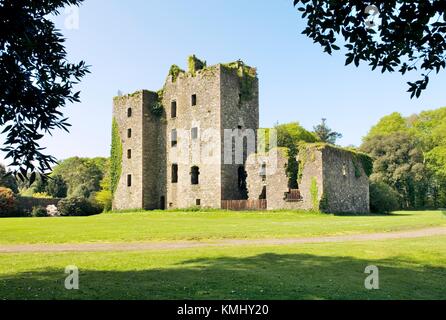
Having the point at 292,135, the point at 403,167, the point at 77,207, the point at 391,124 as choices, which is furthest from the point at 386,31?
the point at 391,124

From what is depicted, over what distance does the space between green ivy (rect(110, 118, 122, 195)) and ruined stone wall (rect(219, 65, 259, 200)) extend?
44.7 ft

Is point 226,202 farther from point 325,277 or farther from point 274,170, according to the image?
point 325,277

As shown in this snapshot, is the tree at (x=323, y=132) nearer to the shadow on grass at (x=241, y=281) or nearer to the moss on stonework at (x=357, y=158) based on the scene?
the moss on stonework at (x=357, y=158)

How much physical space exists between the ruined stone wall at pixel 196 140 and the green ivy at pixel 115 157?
6.44 meters

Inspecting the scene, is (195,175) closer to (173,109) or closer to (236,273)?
(173,109)

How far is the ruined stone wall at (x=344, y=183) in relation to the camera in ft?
102

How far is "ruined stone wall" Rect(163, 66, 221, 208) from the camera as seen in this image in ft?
123

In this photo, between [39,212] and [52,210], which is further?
[52,210]

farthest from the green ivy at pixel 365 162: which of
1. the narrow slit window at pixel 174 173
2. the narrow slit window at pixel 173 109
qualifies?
the narrow slit window at pixel 173 109

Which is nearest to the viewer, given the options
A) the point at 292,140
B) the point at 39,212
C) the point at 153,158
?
the point at 39,212

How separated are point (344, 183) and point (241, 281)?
26863mm

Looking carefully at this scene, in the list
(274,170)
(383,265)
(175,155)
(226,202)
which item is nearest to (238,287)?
(383,265)

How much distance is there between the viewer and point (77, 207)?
4356cm

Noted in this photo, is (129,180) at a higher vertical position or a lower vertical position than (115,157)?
lower
